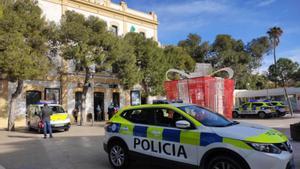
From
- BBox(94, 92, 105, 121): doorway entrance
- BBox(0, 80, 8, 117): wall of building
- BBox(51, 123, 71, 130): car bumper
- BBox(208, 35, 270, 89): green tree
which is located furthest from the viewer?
BBox(208, 35, 270, 89): green tree

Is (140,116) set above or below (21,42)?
below

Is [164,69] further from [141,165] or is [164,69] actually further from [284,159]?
[284,159]

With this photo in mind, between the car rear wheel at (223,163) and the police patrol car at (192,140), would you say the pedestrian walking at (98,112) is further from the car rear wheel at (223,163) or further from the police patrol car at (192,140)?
the car rear wheel at (223,163)

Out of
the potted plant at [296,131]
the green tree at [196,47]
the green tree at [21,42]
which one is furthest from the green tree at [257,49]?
the potted plant at [296,131]

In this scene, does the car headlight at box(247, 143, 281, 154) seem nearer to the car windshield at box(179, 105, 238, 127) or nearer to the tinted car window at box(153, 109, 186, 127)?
the car windshield at box(179, 105, 238, 127)

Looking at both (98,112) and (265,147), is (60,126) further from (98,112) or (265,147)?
(265,147)

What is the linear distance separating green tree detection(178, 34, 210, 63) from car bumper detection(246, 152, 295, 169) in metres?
41.7

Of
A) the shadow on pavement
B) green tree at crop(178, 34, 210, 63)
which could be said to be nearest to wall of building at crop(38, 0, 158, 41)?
green tree at crop(178, 34, 210, 63)

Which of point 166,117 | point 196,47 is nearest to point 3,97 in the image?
point 166,117

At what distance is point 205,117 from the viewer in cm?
692

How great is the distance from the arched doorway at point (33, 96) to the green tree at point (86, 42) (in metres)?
3.90

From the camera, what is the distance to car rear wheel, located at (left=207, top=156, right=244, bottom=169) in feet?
18.8

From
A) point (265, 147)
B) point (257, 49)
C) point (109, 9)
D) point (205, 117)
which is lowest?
point (265, 147)

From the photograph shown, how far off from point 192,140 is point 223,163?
751mm
